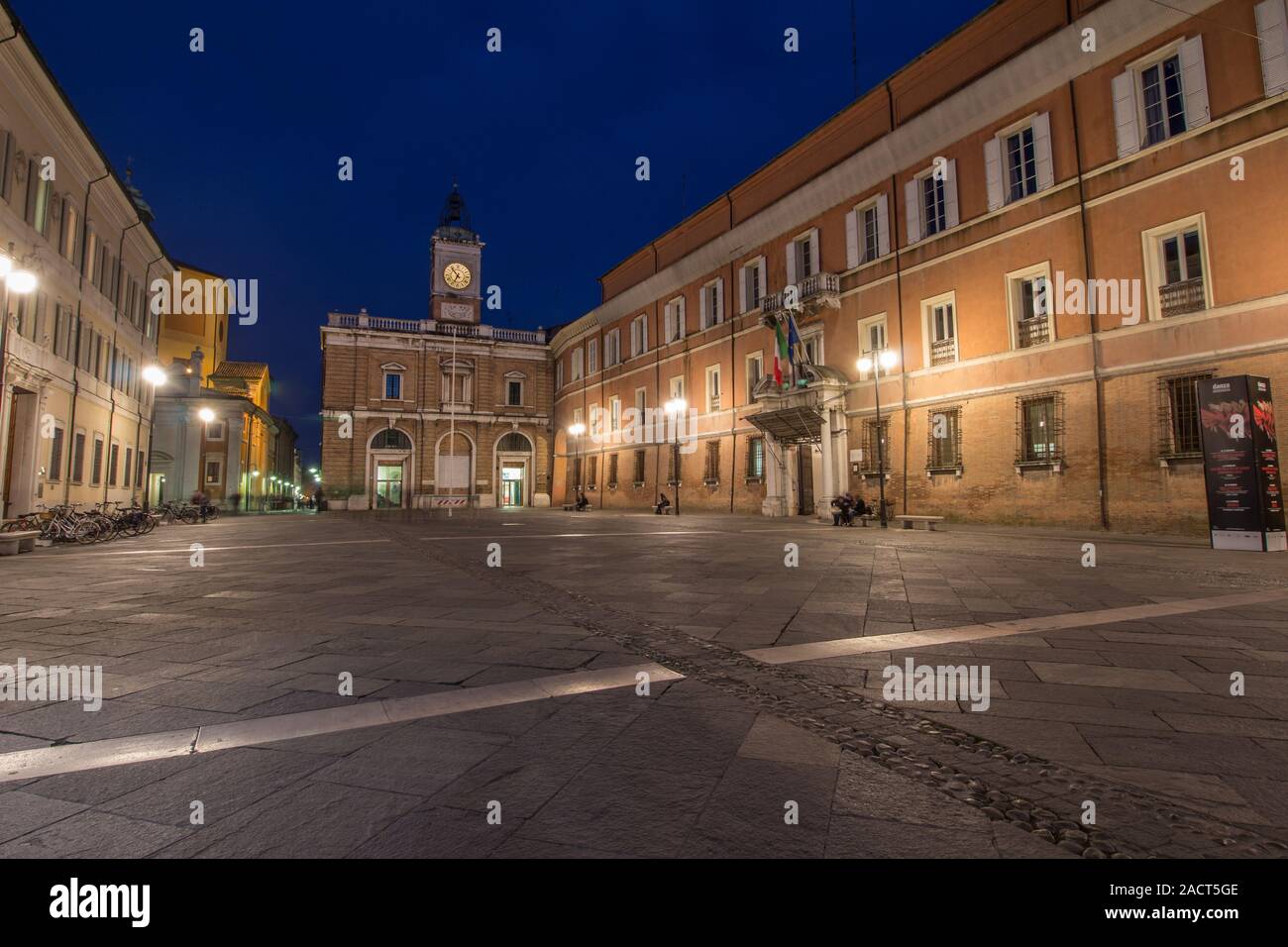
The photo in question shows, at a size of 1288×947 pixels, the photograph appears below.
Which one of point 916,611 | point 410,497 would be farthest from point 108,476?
point 916,611

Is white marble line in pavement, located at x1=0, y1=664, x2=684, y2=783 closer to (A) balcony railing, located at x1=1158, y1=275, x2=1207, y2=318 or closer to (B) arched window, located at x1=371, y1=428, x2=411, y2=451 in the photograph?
(A) balcony railing, located at x1=1158, y1=275, x2=1207, y2=318

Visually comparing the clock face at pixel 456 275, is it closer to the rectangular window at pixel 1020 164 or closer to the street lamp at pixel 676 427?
the street lamp at pixel 676 427

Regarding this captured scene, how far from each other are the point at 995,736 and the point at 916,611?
10.4 feet

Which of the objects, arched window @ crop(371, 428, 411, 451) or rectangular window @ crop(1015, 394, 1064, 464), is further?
arched window @ crop(371, 428, 411, 451)

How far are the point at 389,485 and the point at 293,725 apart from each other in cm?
4424

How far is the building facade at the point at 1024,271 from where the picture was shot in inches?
521

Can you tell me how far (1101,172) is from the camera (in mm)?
15219

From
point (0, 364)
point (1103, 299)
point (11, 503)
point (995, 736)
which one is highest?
point (1103, 299)

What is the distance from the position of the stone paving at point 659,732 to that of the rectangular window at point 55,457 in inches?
586

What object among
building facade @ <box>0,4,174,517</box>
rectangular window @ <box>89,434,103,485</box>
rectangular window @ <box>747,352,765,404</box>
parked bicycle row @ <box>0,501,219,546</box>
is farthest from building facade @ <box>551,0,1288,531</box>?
rectangular window @ <box>89,434,103,485</box>

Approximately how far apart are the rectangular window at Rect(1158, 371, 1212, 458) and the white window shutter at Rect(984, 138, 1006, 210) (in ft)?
22.1

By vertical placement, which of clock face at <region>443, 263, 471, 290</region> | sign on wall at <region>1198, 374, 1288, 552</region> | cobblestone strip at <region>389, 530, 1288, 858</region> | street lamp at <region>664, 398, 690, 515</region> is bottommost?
cobblestone strip at <region>389, 530, 1288, 858</region>

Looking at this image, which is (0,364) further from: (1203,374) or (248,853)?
(1203,374)

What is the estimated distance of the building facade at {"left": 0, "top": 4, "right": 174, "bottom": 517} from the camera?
15398 millimetres
